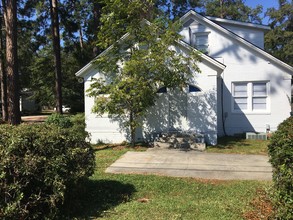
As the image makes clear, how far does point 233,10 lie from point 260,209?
3890cm

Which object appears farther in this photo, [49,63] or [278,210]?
[49,63]

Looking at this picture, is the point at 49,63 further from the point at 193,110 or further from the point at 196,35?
the point at 193,110

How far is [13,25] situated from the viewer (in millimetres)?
11523

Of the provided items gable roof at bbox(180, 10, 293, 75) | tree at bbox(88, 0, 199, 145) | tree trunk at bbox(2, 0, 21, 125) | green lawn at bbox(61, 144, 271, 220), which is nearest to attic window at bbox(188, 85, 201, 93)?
tree at bbox(88, 0, 199, 145)

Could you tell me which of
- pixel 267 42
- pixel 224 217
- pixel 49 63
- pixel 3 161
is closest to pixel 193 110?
pixel 224 217

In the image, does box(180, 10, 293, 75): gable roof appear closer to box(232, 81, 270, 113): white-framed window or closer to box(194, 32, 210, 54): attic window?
box(194, 32, 210, 54): attic window

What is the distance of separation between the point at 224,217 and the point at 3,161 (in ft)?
11.0

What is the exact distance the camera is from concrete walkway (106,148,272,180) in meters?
7.25

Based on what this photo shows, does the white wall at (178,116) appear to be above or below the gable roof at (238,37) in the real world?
below

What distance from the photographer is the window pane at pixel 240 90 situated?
14.5m

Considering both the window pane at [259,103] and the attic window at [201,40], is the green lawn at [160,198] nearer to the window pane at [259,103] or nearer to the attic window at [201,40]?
the window pane at [259,103]

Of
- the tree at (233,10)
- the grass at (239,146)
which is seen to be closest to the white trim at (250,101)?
the grass at (239,146)

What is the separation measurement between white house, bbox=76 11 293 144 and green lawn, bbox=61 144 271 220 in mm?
5416

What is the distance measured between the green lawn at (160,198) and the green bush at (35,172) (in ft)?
1.82
